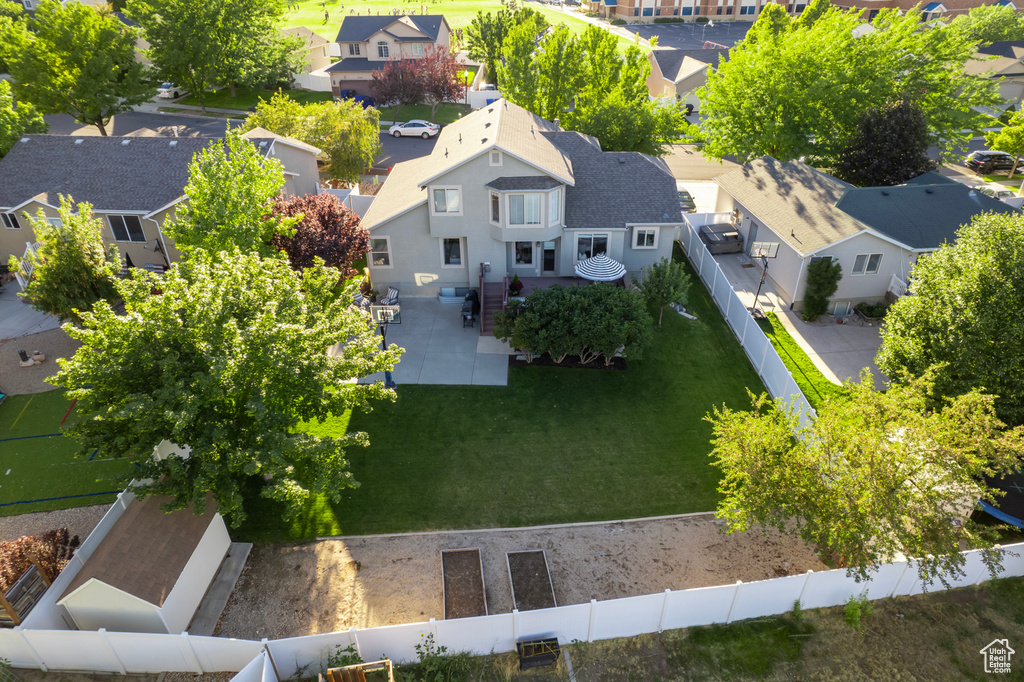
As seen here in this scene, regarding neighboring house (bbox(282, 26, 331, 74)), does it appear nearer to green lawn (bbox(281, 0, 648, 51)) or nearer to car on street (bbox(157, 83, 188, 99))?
car on street (bbox(157, 83, 188, 99))

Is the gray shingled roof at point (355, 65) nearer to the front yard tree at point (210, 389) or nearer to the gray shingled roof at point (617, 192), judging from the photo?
the gray shingled roof at point (617, 192)

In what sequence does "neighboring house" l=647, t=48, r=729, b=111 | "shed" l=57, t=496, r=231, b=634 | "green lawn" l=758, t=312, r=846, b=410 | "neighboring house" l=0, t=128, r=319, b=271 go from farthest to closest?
1. "neighboring house" l=647, t=48, r=729, b=111
2. "neighboring house" l=0, t=128, r=319, b=271
3. "green lawn" l=758, t=312, r=846, b=410
4. "shed" l=57, t=496, r=231, b=634

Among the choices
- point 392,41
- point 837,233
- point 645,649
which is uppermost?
point 392,41

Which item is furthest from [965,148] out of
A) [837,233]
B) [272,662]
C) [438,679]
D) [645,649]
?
[272,662]

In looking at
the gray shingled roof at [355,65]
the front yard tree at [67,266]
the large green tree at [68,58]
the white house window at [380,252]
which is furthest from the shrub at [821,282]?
the gray shingled roof at [355,65]

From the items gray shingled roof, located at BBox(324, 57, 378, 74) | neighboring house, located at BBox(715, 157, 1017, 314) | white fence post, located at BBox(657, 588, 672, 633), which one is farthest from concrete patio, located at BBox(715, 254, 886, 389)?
gray shingled roof, located at BBox(324, 57, 378, 74)

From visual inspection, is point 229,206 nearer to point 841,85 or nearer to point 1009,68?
point 841,85

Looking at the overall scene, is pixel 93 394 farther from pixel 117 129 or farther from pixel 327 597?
pixel 117 129
